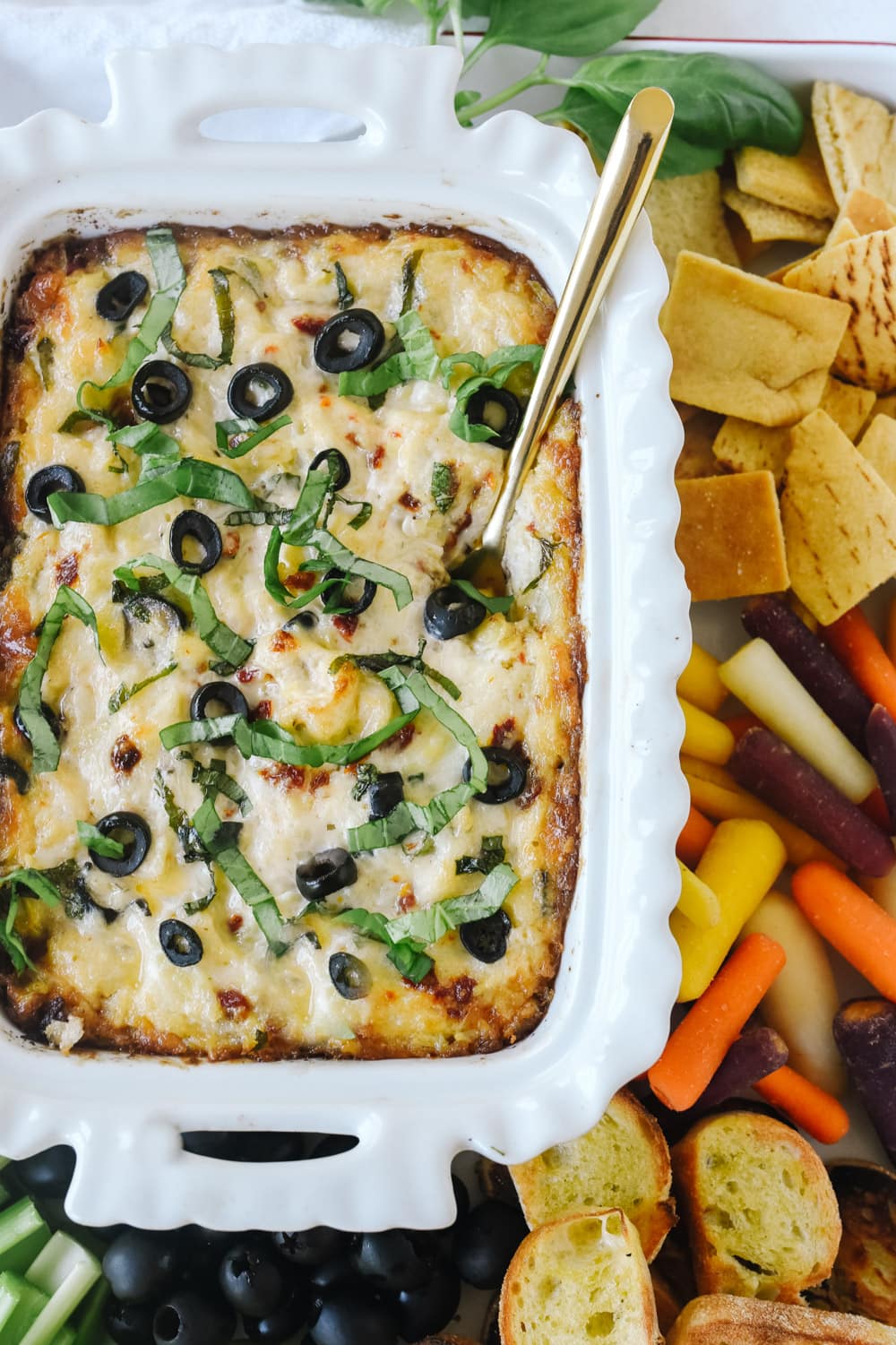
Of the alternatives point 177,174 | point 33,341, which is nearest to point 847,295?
point 177,174

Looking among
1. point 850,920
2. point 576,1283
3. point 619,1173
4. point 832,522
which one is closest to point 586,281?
point 832,522

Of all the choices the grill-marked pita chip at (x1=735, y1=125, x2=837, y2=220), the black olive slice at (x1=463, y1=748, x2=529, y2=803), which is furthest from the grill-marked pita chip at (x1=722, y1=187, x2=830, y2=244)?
the black olive slice at (x1=463, y1=748, x2=529, y2=803)

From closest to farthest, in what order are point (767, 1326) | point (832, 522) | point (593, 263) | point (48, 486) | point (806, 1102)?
point (593, 263), point (48, 486), point (767, 1326), point (806, 1102), point (832, 522)

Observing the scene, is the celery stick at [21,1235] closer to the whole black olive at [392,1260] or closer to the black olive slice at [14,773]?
the whole black olive at [392,1260]

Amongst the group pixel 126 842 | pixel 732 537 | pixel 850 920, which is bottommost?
pixel 850 920

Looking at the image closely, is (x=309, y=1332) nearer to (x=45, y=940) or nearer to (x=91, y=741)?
(x=45, y=940)

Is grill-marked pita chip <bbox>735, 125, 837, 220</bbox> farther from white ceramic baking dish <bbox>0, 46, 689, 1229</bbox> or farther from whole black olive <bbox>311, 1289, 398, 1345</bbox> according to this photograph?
whole black olive <bbox>311, 1289, 398, 1345</bbox>

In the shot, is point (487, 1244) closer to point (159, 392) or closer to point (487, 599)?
point (487, 599)
